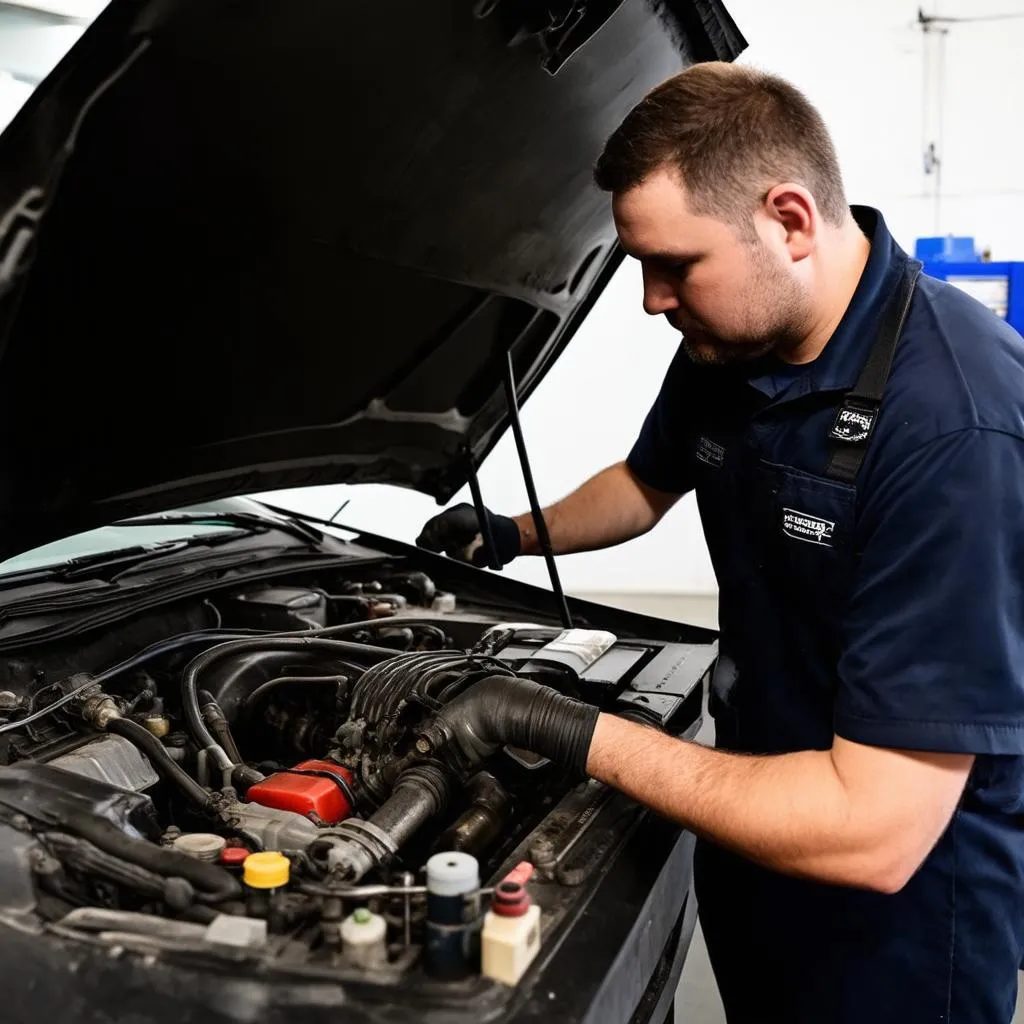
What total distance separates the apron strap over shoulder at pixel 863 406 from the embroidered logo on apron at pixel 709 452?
0.24m

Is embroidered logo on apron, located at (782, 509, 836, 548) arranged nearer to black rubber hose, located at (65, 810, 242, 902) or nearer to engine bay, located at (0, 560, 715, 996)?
engine bay, located at (0, 560, 715, 996)

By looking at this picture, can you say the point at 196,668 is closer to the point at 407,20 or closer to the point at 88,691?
the point at 88,691

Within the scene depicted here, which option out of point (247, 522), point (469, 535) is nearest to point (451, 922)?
point (469, 535)

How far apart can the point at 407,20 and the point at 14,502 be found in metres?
0.75

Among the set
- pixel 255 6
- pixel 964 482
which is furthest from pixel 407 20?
pixel 964 482

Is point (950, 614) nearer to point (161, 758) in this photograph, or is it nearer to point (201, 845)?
point (201, 845)


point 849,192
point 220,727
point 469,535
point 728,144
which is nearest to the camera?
point 728,144

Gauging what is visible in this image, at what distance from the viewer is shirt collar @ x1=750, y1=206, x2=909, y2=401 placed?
119cm

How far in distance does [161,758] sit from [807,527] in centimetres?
81

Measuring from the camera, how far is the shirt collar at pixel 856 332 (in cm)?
119

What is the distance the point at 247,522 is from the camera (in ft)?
7.18

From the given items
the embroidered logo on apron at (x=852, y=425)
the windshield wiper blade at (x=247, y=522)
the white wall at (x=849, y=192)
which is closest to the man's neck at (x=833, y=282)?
the embroidered logo on apron at (x=852, y=425)

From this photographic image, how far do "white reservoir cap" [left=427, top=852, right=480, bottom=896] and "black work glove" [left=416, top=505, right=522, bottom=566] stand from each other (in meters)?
1.00

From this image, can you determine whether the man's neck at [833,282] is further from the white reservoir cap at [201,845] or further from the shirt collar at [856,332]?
the white reservoir cap at [201,845]
